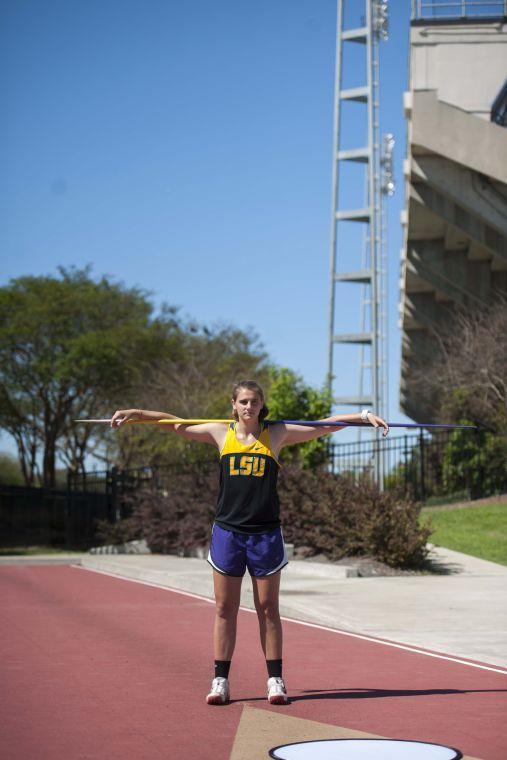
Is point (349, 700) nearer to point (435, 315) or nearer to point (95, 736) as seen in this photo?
point (95, 736)

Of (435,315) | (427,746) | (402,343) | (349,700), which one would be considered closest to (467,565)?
(349,700)

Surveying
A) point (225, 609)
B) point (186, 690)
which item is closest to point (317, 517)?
point (186, 690)

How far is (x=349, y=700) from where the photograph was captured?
7672 mm

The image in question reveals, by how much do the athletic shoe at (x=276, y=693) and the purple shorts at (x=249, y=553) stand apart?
0.71 meters

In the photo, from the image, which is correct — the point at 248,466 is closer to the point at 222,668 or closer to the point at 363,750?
the point at 222,668

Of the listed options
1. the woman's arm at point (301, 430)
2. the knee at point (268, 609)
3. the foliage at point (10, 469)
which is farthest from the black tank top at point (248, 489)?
the foliage at point (10, 469)

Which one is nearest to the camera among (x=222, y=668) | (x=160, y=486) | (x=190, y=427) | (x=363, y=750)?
(x=363, y=750)

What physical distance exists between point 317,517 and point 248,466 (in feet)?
43.7

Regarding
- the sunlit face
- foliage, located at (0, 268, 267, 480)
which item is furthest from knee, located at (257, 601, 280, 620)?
foliage, located at (0, 268, 267, 480)

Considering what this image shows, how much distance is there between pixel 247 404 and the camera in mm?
7555

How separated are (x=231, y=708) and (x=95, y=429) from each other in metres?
46.3

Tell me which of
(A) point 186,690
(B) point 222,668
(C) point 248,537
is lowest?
(A) point 186,690

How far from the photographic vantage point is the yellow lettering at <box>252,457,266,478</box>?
746 centimetres

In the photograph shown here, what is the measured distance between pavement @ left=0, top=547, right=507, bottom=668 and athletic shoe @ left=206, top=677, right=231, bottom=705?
9.83 ft
